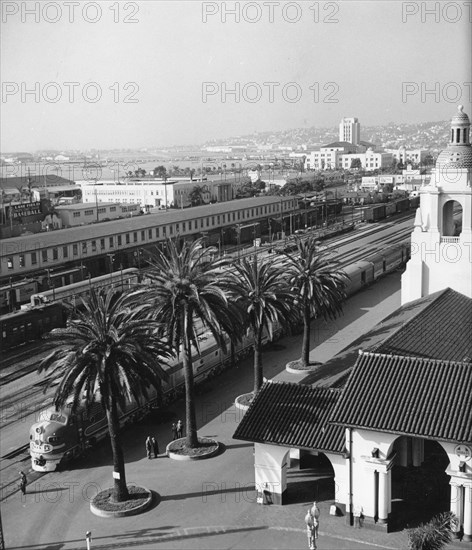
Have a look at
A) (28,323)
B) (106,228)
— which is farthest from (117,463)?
(106,228)

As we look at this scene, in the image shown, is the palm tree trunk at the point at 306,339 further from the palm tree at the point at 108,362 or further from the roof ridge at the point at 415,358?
the palm tree at the point at 108,362

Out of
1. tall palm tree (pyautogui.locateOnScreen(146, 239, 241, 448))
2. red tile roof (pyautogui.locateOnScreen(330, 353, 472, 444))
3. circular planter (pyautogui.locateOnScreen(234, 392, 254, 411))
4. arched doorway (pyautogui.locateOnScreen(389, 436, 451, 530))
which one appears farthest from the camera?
circular planter (pyautogui.locateOnScreen(234, 392, 254, 411))

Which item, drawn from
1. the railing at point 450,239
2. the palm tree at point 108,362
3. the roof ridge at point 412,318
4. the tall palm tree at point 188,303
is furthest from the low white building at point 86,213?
the palm tree at point 108,362

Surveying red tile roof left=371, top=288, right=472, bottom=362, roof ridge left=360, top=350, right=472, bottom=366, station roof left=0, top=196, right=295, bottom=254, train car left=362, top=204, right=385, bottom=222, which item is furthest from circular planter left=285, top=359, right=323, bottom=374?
train car left=362, top=204, right=385, bottom=222

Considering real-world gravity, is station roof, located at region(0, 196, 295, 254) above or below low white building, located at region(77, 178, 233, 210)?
below

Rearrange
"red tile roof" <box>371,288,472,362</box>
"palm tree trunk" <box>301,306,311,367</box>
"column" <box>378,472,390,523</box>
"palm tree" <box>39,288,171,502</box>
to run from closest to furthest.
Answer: "column" <box>378,472,390,523</box> → "palm tree" <box>39,288,171,502</box> → "red tile roof" <box>371,288,472,362</box> → "palm tree trunk" <box>301,306,311,367</box>

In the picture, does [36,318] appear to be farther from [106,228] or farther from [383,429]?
[383,429]

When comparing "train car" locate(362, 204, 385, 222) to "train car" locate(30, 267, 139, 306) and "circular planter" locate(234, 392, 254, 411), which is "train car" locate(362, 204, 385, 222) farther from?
"circular planter" locate(234, 392, 254, 411)
